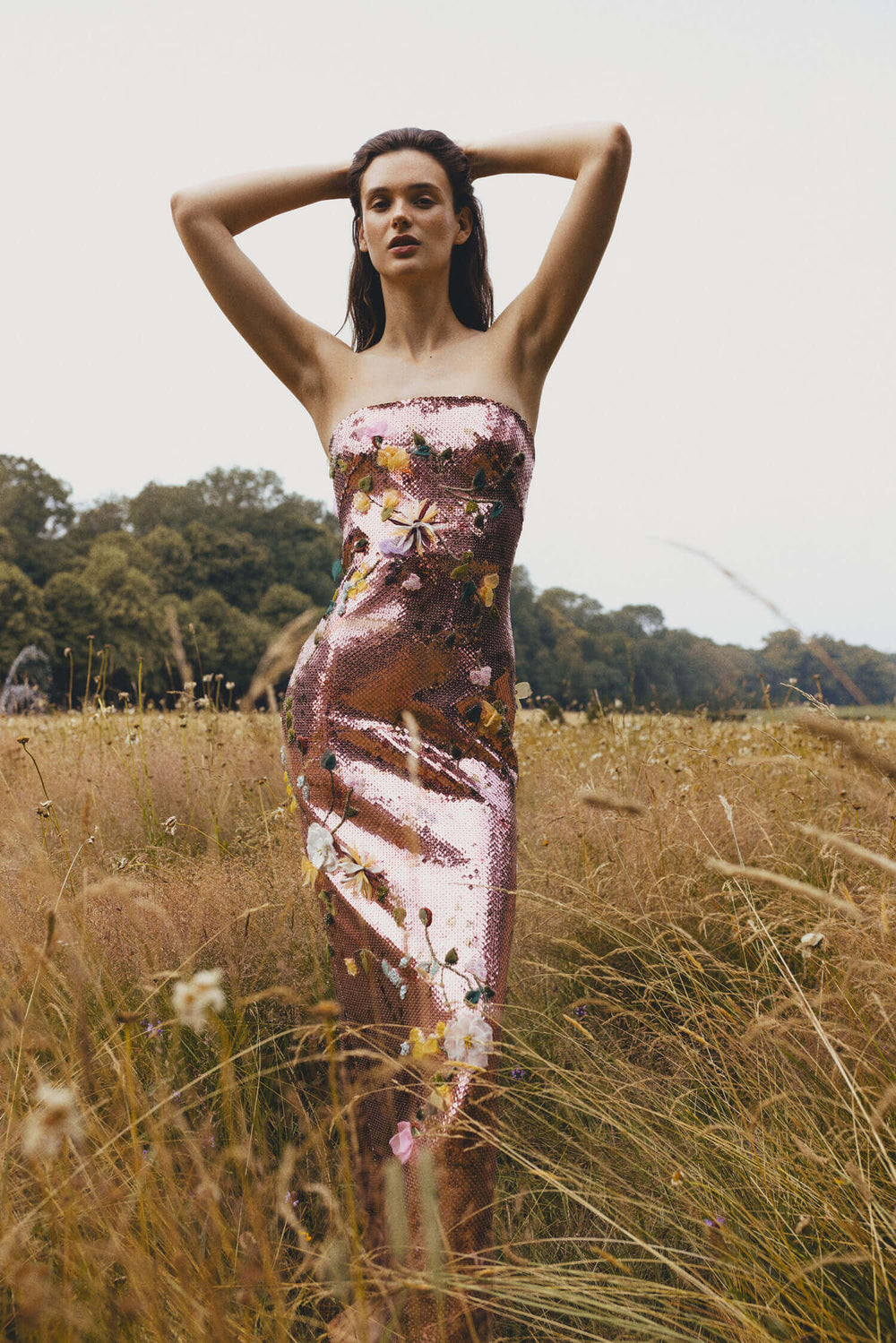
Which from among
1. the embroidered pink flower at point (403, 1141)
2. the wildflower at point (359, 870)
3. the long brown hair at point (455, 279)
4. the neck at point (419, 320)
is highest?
the long brown hair at point (455, 279)

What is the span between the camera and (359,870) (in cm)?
212

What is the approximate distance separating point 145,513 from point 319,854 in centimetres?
4658

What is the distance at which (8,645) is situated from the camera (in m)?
28.7

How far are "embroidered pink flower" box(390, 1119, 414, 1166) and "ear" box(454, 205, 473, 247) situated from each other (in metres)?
2.44

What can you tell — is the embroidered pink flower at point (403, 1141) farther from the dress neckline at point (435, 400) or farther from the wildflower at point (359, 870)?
the dress neckline at point (435, 400)

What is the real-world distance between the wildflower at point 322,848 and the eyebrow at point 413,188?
1772mm

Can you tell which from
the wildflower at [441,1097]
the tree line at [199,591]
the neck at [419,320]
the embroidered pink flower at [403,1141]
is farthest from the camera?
the tree line at [199,591]

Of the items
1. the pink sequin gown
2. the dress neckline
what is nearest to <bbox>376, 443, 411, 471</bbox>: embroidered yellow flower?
Result: the pink sequin gown

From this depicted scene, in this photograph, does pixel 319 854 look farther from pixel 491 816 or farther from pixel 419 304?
pixel 419 304

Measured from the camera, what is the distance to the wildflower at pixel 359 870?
82.6 inches

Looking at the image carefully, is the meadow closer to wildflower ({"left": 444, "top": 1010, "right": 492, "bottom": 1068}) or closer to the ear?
wildflower ({"left": 444, "top": 1010, "right": 492, "bottom": 1068})

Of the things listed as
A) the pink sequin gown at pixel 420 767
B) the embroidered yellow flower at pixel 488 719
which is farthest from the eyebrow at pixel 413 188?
the embroidered yellow flower at pixel 488 719

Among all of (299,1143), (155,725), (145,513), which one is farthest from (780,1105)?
(145,513)

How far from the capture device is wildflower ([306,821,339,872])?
85.9 inches
